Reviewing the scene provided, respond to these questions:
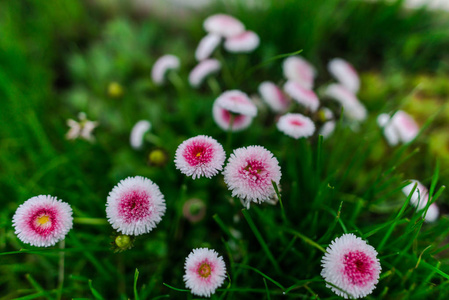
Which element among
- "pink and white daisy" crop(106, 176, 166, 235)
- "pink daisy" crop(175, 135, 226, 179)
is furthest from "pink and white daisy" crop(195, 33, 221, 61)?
"pink and white daisy" crop(106, 176, 166, 235)

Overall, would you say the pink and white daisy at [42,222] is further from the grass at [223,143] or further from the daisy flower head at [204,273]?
the daisy flower head at [204,273]

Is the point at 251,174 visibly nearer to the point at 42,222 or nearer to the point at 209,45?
the point at 42,222

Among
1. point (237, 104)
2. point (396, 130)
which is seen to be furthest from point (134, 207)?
point (396, 130)

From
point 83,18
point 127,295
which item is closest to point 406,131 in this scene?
point 127,295

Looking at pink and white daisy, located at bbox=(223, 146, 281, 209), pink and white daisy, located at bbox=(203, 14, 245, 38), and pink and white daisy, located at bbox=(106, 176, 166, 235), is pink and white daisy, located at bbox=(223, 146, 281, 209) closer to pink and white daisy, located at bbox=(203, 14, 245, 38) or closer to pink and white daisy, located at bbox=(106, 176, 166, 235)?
pink and white daisy, located at bbox=(106, 176, 166, 235)

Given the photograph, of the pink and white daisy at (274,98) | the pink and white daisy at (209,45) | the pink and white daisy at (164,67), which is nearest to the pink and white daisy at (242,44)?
the pink and white daisy at (209,45)

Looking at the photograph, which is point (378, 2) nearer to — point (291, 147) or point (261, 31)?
point (261, 31)
